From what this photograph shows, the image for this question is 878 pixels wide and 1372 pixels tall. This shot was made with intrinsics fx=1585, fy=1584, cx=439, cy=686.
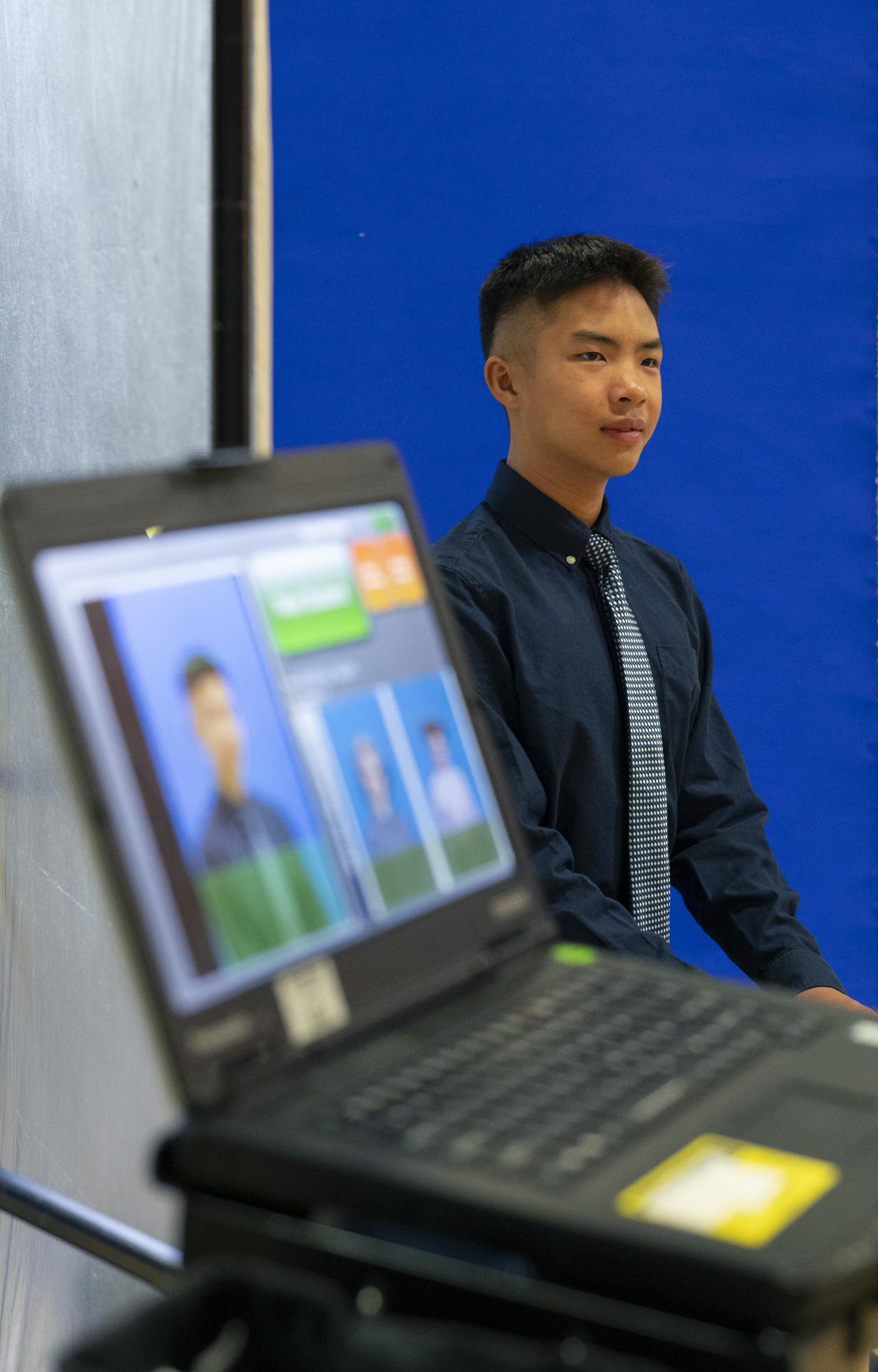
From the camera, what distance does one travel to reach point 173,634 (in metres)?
0.50

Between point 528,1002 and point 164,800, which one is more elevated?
point 164,800

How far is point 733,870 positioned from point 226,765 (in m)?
1.07

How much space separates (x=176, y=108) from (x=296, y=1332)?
27.6 inches

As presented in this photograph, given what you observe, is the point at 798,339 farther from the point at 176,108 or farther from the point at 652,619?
the point at 176,108

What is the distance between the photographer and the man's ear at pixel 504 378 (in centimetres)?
166

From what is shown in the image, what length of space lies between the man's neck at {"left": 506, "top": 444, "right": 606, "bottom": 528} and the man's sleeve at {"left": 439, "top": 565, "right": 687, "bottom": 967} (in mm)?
204

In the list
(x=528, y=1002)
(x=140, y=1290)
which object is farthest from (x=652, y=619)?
(x=528, y=1002)

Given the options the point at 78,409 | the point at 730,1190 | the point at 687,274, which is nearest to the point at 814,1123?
the point at 730,1190

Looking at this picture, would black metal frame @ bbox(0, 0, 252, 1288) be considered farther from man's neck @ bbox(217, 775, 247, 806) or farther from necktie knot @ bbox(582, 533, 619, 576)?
necktie knot @ bbox(582, 533, 619, 576)

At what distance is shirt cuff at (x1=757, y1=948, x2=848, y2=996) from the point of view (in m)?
1.38

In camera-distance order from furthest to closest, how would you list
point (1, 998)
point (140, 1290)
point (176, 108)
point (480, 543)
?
point (480, 543) < point (1, 998) < point (140, 1290) < point (176, 108)

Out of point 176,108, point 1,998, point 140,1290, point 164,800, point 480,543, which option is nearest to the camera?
point 164,800

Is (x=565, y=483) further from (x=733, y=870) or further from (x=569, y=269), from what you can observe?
(x=733, y=870)

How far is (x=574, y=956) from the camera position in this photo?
59cm
